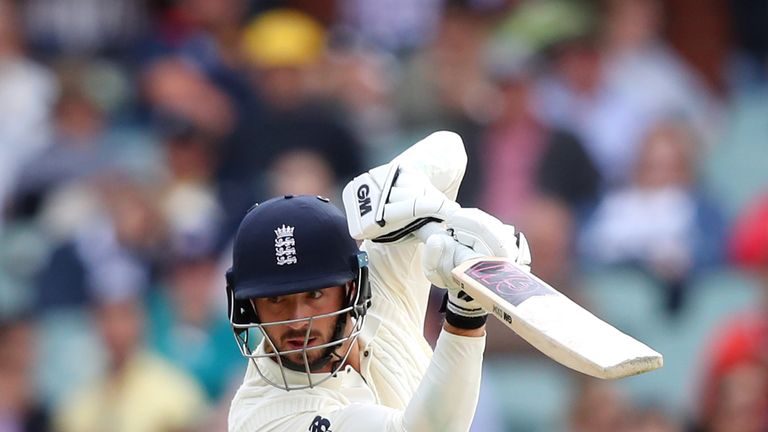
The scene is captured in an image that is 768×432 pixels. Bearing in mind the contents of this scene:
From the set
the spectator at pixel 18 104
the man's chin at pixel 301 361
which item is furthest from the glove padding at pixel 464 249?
the spectator at pixel 18 104

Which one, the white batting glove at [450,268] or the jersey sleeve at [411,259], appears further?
the jersey sleeve at [411,259]

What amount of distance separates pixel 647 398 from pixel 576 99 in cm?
186

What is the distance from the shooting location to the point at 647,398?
288 inches

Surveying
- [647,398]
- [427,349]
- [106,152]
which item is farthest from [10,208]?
[427,349]

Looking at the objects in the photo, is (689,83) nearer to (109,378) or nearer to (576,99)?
(576,99)

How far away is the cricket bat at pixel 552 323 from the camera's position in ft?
10.7

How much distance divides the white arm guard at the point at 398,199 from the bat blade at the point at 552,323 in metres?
0.35

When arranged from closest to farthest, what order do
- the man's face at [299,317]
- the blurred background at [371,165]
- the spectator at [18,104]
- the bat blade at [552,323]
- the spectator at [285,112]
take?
the bat blade at [552,323] → the man's face at [299,317] → the blurred background at [371,165] → the spectator at [285,112] → the spectator at [18,104]

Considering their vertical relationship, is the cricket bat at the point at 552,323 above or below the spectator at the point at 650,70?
above

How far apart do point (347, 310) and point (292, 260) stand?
0.64ft

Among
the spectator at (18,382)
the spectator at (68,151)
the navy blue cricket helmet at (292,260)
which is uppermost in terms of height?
the navy blue cricket helmet at (292,260)

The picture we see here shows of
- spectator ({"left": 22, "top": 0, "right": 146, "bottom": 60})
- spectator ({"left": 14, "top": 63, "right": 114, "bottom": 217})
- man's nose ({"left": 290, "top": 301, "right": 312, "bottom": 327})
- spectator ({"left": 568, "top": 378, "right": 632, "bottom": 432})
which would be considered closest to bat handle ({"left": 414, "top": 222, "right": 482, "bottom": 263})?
man's nose ({"left": 290, "top": 301, "right": 312, "bottom": 327})

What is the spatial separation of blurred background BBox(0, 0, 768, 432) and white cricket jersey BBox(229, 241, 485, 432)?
269 cm

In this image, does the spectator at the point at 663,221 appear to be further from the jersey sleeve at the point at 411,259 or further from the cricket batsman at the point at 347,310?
the cricket batsman at the point at 347,310
